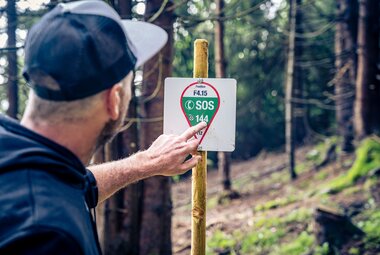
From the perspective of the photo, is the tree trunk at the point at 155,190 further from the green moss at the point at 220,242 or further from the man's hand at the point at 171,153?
the man's hand at the point at 171,153

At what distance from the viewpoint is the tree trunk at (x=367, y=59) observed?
11000mm

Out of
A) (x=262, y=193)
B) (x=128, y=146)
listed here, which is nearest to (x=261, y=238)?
(x=128, y=146)

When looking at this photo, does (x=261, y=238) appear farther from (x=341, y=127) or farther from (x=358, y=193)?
(x=341, y=127)

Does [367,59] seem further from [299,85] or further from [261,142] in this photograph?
[261,142]

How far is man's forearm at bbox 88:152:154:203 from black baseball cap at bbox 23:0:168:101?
86 centimetres

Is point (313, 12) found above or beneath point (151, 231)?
above

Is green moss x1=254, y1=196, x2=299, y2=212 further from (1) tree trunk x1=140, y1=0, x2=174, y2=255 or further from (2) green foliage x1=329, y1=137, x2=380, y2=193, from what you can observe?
(1) tree trunk x1=140, y1=0, x2=174, y2=255

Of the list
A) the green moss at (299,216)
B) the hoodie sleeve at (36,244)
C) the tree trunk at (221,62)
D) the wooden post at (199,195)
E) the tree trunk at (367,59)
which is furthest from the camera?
the tree trunk at (221,62)

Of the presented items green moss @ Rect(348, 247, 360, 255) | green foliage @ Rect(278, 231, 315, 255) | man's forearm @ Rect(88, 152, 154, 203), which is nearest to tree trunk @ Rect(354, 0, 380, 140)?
green foliage @ Rect(278, 231, 315, 255)

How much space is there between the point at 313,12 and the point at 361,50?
8.57m

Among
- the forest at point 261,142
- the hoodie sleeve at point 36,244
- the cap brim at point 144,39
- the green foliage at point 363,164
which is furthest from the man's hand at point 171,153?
the green foliage at point 363,164

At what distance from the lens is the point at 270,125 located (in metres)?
22.2

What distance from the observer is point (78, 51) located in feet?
5.21

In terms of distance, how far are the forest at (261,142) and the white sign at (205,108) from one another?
7.12 ft
